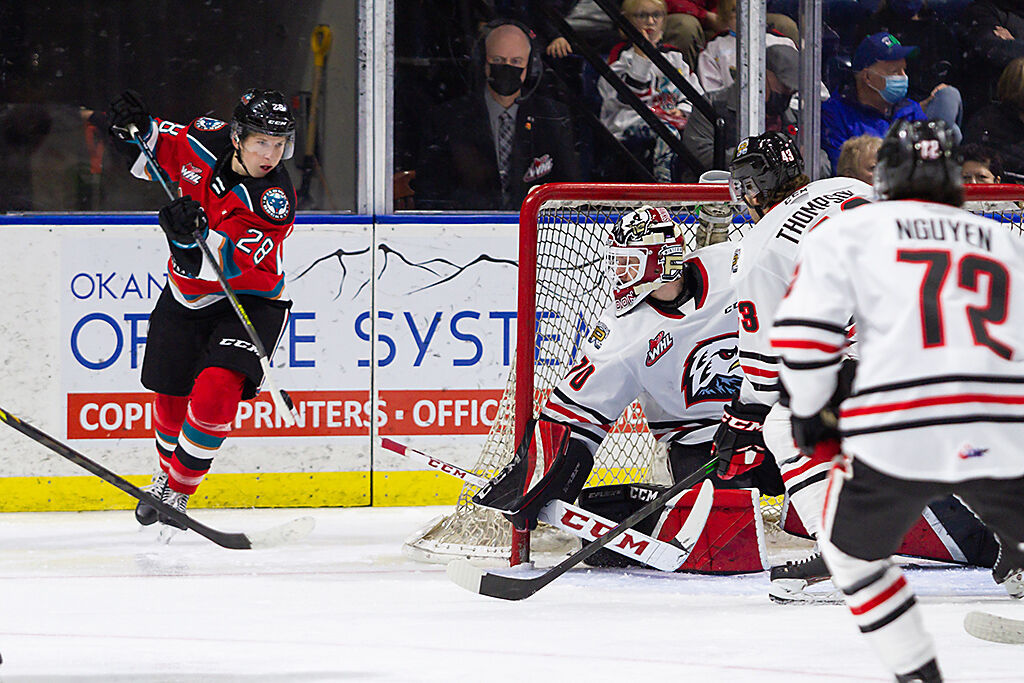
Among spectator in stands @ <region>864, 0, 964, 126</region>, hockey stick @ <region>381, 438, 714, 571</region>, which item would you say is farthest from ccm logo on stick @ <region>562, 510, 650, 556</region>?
spectator in stands @ <region>864, 0, 964, 126</region>

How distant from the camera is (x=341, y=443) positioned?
4.38 meters

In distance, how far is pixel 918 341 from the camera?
185 centimetres

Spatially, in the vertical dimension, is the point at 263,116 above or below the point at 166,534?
above

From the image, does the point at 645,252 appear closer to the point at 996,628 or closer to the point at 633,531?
the point at 633,531

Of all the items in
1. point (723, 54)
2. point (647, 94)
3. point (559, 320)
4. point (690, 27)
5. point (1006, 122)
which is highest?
point (690, 27)

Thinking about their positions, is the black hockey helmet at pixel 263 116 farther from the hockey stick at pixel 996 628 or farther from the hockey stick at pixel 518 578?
the hockey stick at pixel 996 628

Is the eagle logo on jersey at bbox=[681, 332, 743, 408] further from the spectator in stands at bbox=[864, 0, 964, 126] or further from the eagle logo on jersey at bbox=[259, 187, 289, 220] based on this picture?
the spectator in stands at bbox=[864, 0, 964, 126]

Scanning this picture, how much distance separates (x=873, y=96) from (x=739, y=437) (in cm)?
225

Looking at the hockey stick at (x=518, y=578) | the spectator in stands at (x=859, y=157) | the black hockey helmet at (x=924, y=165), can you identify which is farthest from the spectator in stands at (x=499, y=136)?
the black hockey helmet at (x=924, y=165)

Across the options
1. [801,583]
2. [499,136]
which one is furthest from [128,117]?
[801,583]

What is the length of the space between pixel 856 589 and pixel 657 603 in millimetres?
1178

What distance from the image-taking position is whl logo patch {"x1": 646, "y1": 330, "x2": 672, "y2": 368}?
340cm

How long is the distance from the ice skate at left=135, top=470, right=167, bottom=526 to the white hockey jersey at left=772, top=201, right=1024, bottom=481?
2396mm

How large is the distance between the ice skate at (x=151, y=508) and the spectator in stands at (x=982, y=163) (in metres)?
2.78
